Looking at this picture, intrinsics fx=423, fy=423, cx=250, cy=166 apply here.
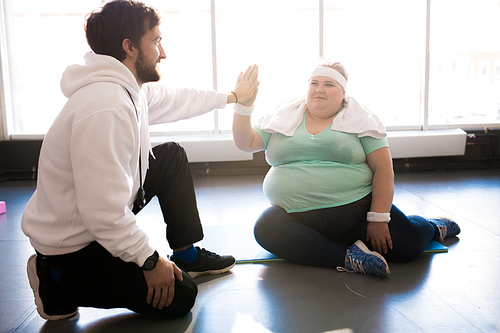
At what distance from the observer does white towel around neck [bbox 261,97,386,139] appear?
2.01 m

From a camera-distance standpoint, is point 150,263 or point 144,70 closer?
point 150,263

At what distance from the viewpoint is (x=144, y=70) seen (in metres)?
1.53

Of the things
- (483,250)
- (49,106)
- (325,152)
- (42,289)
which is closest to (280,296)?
(325,152)

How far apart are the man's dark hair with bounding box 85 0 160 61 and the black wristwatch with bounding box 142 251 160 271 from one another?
68 centimetres

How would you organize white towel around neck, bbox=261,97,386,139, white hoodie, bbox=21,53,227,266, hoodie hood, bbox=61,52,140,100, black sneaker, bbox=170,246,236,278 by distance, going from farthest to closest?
white towel around neck, bbox=261,97,386,139 → black sneaker, bbox=170,246,236,278 → hoodie hood, bbox=61,52,140,100 → white hoodie, bbox=21,53,227,266

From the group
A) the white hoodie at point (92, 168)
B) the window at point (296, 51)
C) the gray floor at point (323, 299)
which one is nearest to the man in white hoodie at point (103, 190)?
the white hoodie at point (92, 168)

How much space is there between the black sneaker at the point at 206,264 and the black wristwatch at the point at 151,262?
52cm

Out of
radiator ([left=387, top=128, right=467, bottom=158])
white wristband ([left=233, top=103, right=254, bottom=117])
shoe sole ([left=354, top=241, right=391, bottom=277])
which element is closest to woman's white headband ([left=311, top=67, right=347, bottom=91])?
white wristband ([left=233, top=103, right=254, bottom=117])

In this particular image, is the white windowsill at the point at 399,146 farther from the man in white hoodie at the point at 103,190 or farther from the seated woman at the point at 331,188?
the man in white hoodie at the point at 103,190

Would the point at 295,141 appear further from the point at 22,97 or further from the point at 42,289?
the point at 22,97

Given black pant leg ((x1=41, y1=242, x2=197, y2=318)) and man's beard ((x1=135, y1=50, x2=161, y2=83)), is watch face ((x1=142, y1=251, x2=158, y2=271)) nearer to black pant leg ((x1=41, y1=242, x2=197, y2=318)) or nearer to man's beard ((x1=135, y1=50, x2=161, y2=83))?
black pant leg ((x1=41, y1=242, x2=197, y2=318))

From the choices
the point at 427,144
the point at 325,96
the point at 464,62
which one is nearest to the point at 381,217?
the point at 325,96

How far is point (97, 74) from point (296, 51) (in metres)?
3.82

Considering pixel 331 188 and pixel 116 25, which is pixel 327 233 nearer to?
pixel 331 188
